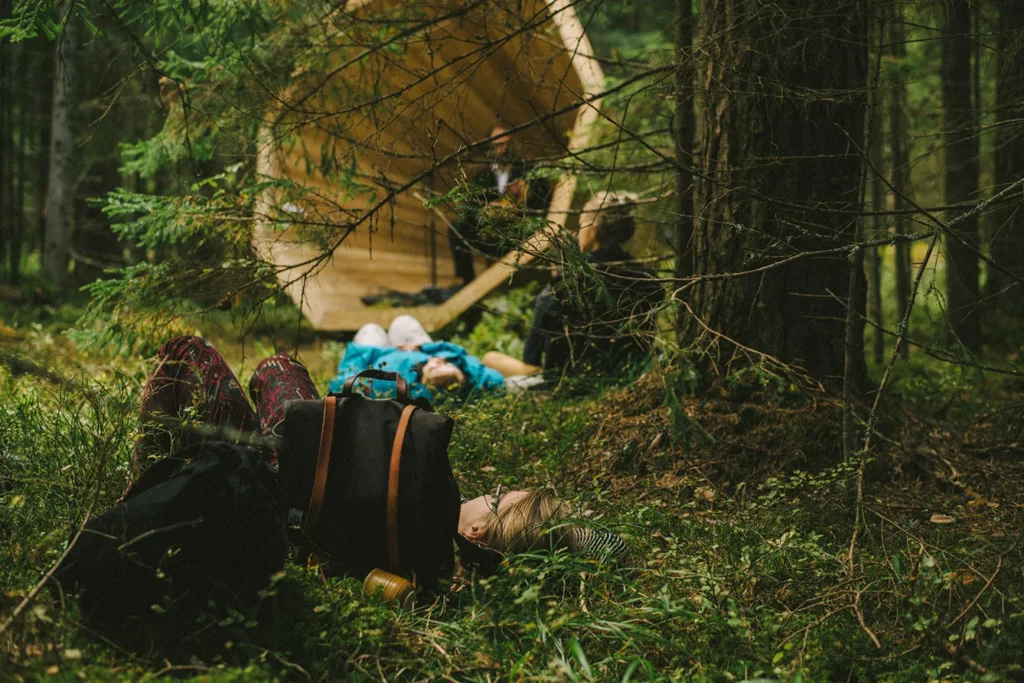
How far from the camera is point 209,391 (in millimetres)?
3211

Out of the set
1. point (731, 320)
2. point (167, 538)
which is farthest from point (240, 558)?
point (731, 320)

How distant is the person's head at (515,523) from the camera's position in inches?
103

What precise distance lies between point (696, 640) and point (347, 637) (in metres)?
0.93

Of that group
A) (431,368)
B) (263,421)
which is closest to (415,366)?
(431,368)

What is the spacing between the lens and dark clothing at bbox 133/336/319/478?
3090 mm

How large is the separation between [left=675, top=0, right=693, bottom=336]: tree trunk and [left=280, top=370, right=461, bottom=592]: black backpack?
1.80 meters

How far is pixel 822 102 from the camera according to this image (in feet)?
12.3

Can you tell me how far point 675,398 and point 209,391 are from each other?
1869mm

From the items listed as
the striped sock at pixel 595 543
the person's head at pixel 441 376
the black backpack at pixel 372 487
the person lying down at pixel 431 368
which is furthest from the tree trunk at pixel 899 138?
the person's head at pixel 441 376

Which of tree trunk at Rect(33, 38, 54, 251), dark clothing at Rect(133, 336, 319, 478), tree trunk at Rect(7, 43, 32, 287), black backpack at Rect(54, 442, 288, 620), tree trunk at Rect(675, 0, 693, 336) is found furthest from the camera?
tree trunk at Rect(33, 38, 54, 251)

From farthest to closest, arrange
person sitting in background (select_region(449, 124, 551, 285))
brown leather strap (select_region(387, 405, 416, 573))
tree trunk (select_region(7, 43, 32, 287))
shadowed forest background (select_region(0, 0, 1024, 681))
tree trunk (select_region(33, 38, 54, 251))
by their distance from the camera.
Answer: tree trunk (select_region(33, 38, 54, 251)) → tree trunk (select_region(7, 43, 32, 287)) → person sitting in background (select_region(449, 124, 551, 285)) → brown leather strap (select_region(387, 405, 416, 573)) → shadowed forest background (select_region(0, 0, 1024, 681))

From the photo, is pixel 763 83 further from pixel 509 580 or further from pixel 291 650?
pixel 291 650

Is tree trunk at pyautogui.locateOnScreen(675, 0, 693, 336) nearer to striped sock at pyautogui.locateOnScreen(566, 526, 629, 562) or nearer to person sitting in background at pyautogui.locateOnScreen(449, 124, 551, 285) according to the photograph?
person sitting in background at pyautogui.locateOnScreen(449, 124, 551, 285)

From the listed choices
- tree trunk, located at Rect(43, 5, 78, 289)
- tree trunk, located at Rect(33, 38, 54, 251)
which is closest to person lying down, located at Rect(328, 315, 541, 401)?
Answer: tree trunk, located at Rect(43, 5, 78, 289)
